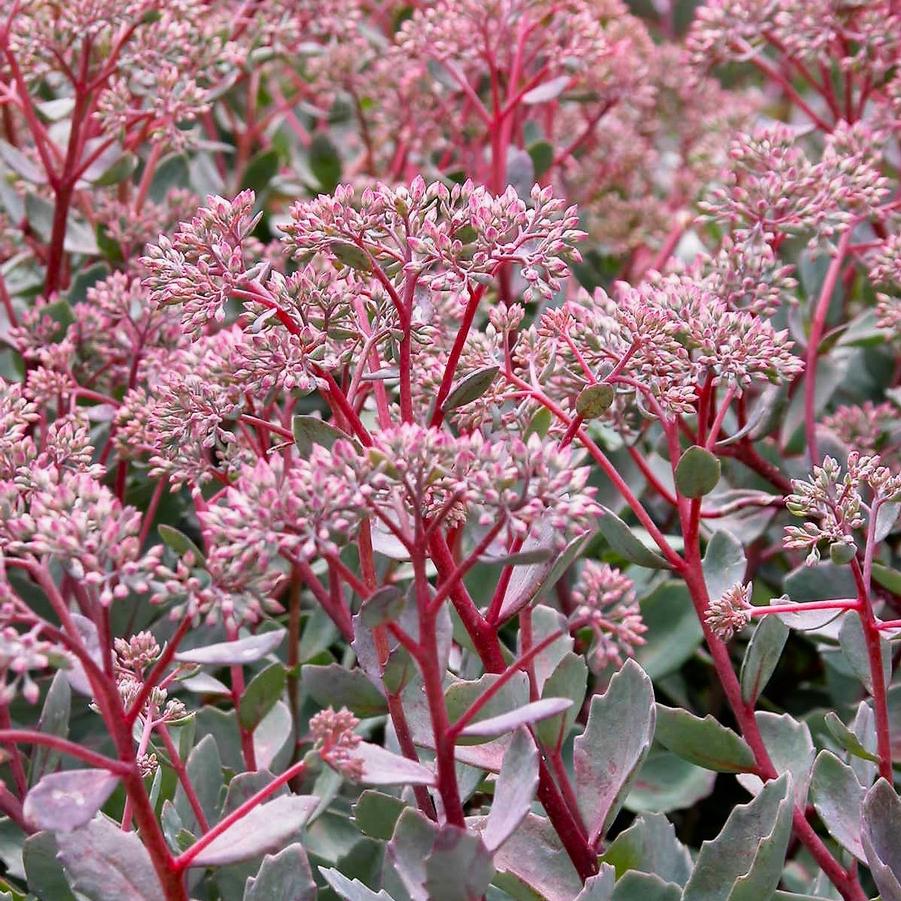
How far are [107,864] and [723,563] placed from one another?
0.47 metres

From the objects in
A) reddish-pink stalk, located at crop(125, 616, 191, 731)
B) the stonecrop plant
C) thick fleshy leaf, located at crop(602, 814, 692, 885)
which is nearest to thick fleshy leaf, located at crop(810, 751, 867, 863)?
the stonecrop plant

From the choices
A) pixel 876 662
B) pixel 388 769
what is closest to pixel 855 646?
pixel 876 662

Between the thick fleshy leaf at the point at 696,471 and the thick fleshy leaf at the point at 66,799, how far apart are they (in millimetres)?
399

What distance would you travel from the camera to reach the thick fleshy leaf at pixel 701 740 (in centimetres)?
78

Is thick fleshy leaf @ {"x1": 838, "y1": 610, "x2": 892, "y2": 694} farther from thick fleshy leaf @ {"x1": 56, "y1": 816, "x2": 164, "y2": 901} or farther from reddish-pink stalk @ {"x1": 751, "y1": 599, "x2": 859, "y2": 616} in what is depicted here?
thick fleshy leaf @ {"x1": 56, "y1": 816, "x2": 164, "y2": 901}

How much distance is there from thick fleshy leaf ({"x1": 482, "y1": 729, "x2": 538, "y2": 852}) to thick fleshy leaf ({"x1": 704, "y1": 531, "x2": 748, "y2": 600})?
0.26m

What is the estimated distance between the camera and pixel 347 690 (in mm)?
733

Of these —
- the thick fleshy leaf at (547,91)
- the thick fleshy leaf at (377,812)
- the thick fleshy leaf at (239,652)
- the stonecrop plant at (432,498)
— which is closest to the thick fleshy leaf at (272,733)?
the stonecrop plant at (432,498)

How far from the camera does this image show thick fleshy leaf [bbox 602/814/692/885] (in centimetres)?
75

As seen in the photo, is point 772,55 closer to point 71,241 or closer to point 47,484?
point 71,241

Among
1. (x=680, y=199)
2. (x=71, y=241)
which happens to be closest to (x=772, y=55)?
(x=680, y=199)

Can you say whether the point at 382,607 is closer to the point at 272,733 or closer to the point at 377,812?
the point at 377,812

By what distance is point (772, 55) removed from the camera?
1.95 metres

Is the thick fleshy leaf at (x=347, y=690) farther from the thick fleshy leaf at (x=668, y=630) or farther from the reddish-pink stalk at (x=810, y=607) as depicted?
the thick fleshy leaf at (x=668, y=630)
